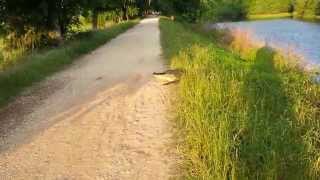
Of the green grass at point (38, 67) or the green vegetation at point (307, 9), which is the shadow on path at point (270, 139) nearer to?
the green grass at point (38, 67)

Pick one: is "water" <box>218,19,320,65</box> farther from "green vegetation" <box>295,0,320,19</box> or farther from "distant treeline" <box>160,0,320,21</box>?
"green vegetation" <box>295,0,320,19</box>

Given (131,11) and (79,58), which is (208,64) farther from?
(131,11)

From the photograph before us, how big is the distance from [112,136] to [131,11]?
54662mm

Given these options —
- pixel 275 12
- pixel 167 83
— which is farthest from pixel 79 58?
pixel 275 12

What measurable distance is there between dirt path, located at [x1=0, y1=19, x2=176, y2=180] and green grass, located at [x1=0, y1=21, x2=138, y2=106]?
326mm

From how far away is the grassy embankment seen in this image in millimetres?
5871

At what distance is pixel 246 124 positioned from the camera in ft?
23.0

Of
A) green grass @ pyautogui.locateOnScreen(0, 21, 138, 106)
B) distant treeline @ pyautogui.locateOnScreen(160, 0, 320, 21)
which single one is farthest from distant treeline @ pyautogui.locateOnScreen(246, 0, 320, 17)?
green grass @ pyautogui.locateOnScreen(0, 21, 138, 106)

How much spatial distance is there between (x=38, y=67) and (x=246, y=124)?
8.51 m

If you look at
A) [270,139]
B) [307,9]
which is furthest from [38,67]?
[307,9]

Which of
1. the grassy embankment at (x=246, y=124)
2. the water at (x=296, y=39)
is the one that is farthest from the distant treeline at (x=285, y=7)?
the grassy embankment at (x=246, y=124)

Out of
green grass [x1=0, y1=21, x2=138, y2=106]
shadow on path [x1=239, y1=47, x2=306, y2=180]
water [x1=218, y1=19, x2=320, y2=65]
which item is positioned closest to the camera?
shadow on path [x1=239, y1=47, x2=306, y2=180]

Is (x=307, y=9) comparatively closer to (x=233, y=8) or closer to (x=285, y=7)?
(x=285, y=7)

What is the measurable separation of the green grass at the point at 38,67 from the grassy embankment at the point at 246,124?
12.3 ft
